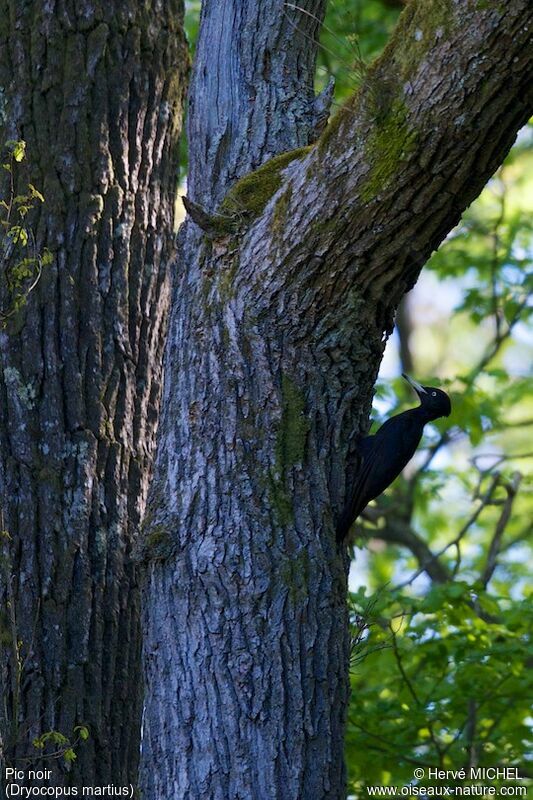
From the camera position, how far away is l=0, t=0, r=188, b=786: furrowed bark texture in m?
3.63

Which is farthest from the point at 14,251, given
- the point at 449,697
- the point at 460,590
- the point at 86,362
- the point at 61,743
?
the point at 449,697

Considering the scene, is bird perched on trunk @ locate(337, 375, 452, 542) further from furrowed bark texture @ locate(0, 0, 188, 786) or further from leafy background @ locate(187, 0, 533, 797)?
furrowed bark texture @ locate(0, 0, 188, 786)

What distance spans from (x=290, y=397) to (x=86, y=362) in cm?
104

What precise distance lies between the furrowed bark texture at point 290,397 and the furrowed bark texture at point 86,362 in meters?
0.55

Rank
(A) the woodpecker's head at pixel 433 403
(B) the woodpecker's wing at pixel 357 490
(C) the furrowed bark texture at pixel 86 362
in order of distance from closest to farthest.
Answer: (B) the woodpecker's wing at pixel 357 490 → (C) the furrowed bark texture at pixel 86 362 → (A) the woodpecker's head at pixel 433 403

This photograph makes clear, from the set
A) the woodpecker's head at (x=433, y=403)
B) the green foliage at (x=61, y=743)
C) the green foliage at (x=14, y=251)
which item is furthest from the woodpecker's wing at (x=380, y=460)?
the green foliage at (x=14, y=251)

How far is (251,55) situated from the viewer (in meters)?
3.99

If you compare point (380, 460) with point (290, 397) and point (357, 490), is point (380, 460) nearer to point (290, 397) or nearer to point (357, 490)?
point (357, 490)

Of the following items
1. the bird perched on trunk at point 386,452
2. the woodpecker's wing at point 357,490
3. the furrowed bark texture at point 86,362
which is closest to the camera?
the woodpecker's wing at point 357,490

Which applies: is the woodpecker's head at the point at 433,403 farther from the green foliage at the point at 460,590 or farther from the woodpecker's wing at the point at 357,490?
the woodpecker's wing at the point at 357,490

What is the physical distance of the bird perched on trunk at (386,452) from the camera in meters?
3.40

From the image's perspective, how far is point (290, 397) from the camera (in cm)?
325

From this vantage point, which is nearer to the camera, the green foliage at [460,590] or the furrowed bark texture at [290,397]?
the furrowed bark texture at [290,397]

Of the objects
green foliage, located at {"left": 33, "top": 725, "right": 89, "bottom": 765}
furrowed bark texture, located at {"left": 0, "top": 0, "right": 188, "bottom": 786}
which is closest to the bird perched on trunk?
furrowed bark texture, located at {"left": 0, "top": 0, "right": 188, "bottom": 786}
